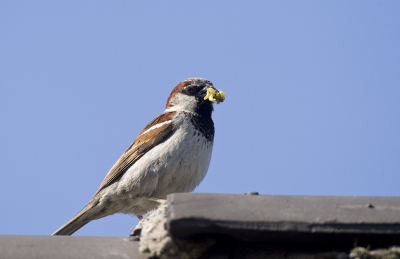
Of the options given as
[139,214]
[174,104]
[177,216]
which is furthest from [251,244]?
[174,104]

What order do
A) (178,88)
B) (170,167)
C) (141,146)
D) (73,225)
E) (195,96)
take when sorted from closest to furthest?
(170,167) < (73,225) < (141,146) < (195,96) < (178,88)

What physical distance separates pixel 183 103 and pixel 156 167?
2.88ft

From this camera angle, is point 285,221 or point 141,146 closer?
point 285,221

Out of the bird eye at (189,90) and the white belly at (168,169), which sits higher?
the bird eye at (189,90)

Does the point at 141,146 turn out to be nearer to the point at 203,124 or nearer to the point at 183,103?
the point at 203,124

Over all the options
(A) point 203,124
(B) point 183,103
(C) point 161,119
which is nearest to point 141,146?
(C) point 161,119

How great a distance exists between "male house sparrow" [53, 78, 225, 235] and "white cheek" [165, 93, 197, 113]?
88 mm

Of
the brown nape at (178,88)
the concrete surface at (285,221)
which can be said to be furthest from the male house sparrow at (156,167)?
the concrete surface at (285,221)

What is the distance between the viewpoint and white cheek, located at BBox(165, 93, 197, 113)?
13.5 feet

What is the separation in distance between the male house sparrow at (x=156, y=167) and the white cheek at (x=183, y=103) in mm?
88

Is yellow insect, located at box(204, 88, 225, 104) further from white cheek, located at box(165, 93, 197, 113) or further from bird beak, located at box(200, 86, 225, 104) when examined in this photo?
white cheek, located at box(165, 93, 197, 113)

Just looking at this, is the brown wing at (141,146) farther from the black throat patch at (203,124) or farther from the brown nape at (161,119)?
the black throat patch at (203,124)

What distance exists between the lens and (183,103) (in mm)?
4203

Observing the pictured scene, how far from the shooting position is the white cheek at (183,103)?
4109 mm
